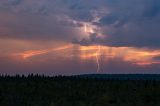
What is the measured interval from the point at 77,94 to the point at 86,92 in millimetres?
2354

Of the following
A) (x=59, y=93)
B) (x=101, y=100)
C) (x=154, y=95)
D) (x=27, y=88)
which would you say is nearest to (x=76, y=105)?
(x=101, y=100)

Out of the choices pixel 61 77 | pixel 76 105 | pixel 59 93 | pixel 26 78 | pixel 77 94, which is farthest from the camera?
pixel 61 77

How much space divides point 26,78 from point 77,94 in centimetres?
4778

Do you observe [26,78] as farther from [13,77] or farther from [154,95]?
[154,95]

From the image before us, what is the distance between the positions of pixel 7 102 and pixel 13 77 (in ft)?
231

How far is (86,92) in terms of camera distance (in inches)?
2736

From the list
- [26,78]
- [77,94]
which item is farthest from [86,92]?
[26,78]

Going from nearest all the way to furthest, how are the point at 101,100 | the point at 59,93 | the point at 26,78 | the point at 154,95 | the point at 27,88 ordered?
the point at 101,100 → the point at 154,95 → the point at 59,93 → the point at 27,88 → the point at 26,78

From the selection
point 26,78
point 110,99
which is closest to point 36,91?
point 110,99

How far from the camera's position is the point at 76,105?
48.5 m

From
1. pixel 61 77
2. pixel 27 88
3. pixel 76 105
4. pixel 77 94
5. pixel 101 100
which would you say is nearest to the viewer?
pixel 76 105

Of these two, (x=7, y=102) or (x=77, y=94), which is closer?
(x=7, y=102)

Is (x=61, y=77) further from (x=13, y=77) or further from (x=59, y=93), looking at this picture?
(x=59, y=93)

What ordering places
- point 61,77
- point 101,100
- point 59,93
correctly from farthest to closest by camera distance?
1. point 61,77
2. point 59,93
3. point 101,100
